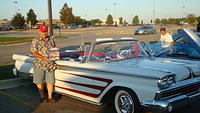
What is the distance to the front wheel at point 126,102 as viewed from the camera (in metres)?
4.38

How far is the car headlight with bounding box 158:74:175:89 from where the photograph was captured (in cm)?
405

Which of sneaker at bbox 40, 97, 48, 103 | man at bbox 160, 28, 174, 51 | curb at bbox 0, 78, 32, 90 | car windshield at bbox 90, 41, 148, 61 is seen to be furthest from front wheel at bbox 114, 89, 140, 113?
curb at bbox 0, 78, 32, 90

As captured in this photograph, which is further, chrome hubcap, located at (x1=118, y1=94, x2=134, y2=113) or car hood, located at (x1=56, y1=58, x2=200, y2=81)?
chrome hubcap, located at (x1=118, y1=94, x2=134, y2=113)

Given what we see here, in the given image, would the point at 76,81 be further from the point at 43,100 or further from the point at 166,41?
the point at 166,41

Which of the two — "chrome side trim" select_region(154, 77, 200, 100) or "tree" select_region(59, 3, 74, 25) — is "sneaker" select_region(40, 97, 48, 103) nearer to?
"chrome side trim" select_region(154, 77, 200, 100)

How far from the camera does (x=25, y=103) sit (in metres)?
6.02

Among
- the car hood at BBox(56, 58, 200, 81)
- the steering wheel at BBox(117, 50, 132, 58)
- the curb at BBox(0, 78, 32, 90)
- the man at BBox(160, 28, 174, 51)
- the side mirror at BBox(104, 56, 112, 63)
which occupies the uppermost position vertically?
the man at BBox(160, 28, 174, 51)

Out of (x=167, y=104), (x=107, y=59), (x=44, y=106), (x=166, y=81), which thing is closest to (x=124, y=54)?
(x=107, y=59)

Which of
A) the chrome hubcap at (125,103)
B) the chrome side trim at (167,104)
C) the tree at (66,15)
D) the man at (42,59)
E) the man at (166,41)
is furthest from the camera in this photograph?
the tree at (66,15)

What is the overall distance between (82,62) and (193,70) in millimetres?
2151

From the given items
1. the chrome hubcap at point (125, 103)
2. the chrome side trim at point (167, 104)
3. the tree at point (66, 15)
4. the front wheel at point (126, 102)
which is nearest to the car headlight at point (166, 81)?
the chrome side trim at point (167, 104)

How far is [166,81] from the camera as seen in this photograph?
4121 millimetres

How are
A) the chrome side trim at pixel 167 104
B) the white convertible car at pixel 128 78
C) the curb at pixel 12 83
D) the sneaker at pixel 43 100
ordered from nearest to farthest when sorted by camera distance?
the chrome side trim at pixel 167 104, the white convertible car at pixel 128 78, the sneaker at pixel 43 100, the curb at pixel 12 83

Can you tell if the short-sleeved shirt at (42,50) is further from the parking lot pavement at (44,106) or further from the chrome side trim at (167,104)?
the chrome side trim at (167,104)
